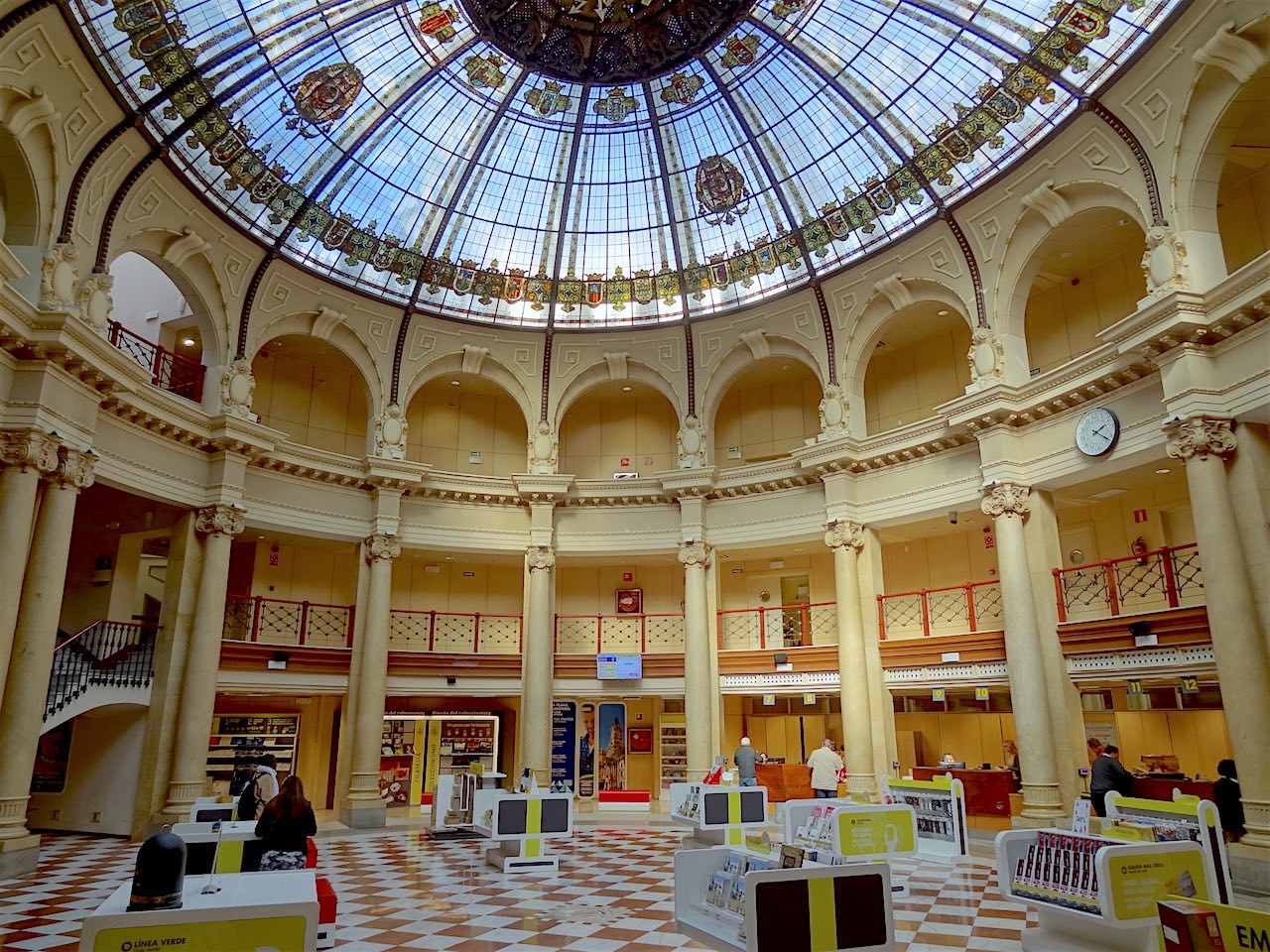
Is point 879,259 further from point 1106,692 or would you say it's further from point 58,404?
point 58,404

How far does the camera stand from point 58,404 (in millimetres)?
14141

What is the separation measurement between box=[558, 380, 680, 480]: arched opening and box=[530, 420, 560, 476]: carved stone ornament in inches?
82.1

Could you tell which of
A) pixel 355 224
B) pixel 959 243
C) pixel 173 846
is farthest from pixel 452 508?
pixel 173 846

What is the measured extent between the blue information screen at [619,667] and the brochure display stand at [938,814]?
849cm

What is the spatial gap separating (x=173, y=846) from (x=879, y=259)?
18835 millimetres

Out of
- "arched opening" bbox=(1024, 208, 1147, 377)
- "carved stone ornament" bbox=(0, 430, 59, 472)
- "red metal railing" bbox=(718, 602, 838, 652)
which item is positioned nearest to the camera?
"carved stone ornament" bbox=(0, 430, 59, 472)

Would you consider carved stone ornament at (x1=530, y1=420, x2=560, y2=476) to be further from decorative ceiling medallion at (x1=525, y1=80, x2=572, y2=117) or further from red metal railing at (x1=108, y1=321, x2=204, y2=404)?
red metal railing at (x1=108, y1=321, x2=204, y2=404)

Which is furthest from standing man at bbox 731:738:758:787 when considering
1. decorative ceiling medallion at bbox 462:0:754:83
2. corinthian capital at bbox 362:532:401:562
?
decorative ceiling medallion at bbox 462:0:754:83

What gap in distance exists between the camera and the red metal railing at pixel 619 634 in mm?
23453

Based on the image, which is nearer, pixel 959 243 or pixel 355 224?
pixel 959 243

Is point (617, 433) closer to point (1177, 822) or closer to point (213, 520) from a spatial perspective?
point (213, 520)

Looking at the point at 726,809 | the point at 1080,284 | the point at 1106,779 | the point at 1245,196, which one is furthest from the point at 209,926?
the point at 1080,284

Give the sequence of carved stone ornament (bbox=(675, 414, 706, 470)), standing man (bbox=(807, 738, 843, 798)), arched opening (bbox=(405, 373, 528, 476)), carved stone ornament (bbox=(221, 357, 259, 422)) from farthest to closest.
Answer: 1. arched opening (bbox=(405, 373, 528, 476))
2. carved stone ornament (bbox=(675, 414, 706, 470))
3. carved stone ornament (bbox=(221, 357, 259, 422))
4. standing man (bbox=(807, 738, 843, 798))

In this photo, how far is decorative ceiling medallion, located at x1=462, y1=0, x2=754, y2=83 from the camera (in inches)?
691
